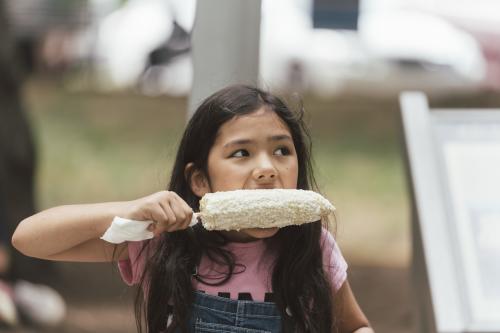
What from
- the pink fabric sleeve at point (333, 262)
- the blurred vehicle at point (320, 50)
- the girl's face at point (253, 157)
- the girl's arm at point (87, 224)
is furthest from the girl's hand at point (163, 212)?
the blurred vehicle at point (320, 50)

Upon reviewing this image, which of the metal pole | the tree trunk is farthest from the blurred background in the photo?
the metal pole

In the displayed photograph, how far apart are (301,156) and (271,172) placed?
0.21 meters

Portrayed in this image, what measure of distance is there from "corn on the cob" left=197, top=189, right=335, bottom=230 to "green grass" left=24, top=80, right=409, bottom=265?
22.2 feet

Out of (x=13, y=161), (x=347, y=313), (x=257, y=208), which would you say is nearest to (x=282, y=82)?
(x=13, y=161)

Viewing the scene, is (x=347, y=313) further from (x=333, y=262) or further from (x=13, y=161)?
(x=13, y=161)

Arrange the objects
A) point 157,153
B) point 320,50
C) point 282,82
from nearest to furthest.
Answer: point 157,153
point 282,82
point 320,50

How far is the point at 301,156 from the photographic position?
2240 millimetres

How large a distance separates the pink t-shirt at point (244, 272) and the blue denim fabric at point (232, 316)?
2cm

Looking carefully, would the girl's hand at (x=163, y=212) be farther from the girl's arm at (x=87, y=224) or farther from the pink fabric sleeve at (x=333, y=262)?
the pink fabric sleeve at (x=333, y=262)

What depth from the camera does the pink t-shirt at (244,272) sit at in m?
2.08

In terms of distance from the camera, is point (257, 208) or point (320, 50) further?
point (320, 50)

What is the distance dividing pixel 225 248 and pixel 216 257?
0.03m

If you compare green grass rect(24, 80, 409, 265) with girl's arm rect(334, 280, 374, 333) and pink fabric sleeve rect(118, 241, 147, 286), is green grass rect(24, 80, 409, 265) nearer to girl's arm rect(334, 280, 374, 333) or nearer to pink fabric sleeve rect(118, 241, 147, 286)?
girl's arm rect(334, 280, 374, 333)

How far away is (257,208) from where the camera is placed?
196 centimetres
